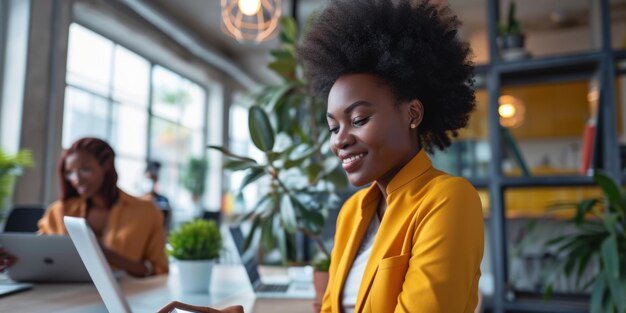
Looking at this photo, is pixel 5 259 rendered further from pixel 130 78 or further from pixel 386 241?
pixel 130 78

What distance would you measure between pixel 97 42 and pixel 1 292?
5.78m

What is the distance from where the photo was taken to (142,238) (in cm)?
218

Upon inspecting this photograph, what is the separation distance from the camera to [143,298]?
5.01 ft

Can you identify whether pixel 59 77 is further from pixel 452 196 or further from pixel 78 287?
pixel 452 196

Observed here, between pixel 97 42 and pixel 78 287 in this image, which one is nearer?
pixel 78 287

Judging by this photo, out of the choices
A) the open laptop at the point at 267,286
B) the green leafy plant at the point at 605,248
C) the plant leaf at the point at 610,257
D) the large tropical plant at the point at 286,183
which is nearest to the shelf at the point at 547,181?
the green leafy plant at the point at 605,248

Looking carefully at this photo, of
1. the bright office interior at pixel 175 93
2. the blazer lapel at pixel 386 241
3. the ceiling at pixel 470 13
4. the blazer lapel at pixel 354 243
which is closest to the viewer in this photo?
the blazer lapel at pixel 386 241

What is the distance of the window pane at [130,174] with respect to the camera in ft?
Answer: 23.6

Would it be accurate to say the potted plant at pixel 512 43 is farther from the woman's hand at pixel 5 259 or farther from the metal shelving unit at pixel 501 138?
the woman's hand at pixel 5 259

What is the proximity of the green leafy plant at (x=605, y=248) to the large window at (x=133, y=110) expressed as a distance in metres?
4.97

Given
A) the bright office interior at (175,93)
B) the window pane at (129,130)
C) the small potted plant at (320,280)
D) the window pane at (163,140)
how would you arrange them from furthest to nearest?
the window pane at (163,140)
the window pane at (129,130)
the bright office interior at (175,93)
the small potted plant at (320,280)

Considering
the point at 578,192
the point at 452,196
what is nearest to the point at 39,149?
the point at 452,196

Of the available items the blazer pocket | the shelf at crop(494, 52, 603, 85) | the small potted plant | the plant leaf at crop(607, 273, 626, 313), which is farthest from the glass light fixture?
the blazer pocket

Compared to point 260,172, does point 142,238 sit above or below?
below
